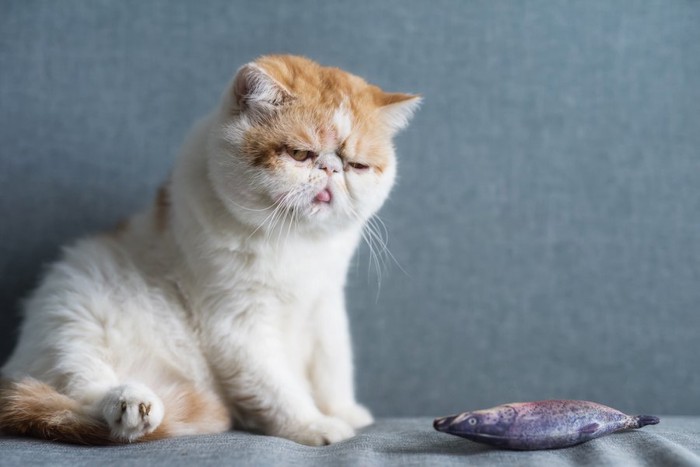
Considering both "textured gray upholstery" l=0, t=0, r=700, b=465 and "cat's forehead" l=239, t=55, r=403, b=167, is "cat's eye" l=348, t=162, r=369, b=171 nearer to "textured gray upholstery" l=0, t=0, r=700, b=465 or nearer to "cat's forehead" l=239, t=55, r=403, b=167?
"cat's forehead" l=239, t=55, r=403, b=167

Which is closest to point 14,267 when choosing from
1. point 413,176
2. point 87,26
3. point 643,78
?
point 87,26

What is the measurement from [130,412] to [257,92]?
2.48 feet

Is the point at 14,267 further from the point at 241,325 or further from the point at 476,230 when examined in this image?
the point at 476,230

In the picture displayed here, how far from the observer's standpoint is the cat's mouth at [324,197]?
1468 millimetres

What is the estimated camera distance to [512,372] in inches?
83.3

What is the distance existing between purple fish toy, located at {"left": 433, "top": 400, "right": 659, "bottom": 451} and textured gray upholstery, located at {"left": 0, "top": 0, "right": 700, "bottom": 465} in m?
0.81

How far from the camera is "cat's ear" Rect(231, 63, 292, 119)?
146 cm

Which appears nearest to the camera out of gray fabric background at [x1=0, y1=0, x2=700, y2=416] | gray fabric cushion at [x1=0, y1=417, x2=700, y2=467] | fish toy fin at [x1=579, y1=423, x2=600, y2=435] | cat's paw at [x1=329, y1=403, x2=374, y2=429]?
gray fabric cushion at [x1=0, y1=417, x2=700, y2=467]

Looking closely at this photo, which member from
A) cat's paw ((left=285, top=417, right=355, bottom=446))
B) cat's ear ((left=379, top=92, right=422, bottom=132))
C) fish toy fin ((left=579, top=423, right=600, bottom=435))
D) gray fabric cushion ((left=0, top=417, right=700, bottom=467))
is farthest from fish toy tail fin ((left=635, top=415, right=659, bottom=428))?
cat's ear ((left=379, top=92, right=422, bottom=132))

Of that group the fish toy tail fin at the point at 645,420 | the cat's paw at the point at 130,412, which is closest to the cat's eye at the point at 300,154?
the cat's paw at the point at 130,412

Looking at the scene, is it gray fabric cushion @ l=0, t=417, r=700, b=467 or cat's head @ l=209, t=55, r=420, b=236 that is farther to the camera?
cat's head @ l=209, t=55, r=420, b=236

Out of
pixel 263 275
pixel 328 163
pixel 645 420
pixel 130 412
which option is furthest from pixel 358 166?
pixel 645 420

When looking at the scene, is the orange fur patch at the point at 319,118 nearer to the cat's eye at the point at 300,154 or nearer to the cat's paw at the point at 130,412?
the cat's eye at the point at 300,154

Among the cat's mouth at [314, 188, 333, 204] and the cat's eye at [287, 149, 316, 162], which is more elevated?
the cat's eye at [287, 149, 316, 162]
